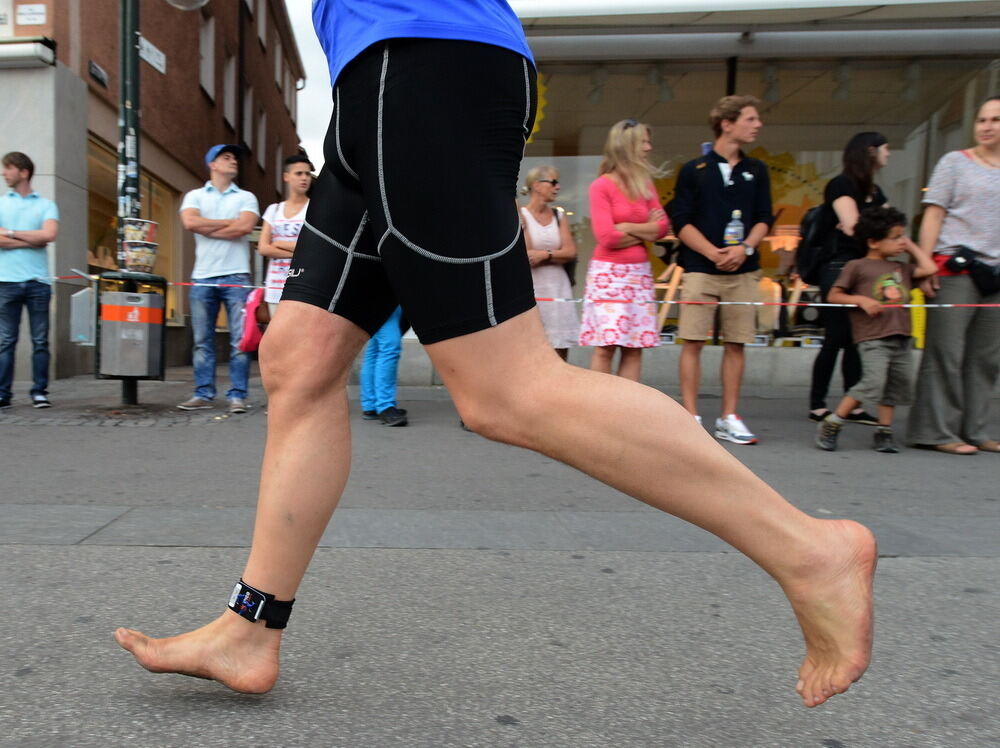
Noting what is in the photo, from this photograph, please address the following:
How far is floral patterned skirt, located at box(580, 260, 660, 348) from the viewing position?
211 inches

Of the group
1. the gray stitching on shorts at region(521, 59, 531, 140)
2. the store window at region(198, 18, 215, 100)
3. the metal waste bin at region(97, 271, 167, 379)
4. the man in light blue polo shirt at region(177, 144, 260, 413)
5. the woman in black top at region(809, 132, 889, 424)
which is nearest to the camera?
the gray stitching on shorts at region(521, 59, 531, 140)

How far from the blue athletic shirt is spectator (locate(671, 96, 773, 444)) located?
3883 millimetres

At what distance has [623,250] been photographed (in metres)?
5.43

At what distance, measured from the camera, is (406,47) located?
1.59 meters

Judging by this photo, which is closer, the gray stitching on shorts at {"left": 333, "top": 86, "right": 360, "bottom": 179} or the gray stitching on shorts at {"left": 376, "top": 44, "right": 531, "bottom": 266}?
the gray stitching on shorts at {"left": 376, "top": 44, "right": 531, "bottom": 266}

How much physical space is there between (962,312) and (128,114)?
6.09 metres

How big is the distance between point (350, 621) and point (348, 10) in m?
1.49

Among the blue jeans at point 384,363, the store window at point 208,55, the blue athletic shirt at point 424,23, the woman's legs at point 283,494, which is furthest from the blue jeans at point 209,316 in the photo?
the store window at point 208,55

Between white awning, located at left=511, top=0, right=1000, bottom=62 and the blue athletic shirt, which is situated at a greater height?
white awning, located at left=511, top=0, right=1000, bottom=62

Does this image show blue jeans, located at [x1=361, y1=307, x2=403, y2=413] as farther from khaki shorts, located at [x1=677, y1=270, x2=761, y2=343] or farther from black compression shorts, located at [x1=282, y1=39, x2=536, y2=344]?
black compression shorts, located at [x1=282, y1=39, x2=536, y2=344]

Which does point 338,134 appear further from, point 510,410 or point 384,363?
point 384,363

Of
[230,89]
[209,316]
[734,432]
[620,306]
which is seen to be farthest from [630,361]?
[230,89]

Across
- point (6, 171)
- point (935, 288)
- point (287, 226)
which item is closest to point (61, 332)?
point (6, 171)

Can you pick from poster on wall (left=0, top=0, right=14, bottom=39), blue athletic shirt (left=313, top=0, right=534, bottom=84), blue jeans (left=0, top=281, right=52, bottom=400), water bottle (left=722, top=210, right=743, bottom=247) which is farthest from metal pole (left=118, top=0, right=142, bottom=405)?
blue athletic shirt (left=313, top=0, right=534, bottom=84)
